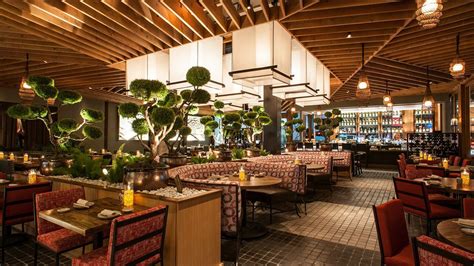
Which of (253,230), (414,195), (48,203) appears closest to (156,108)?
(48,203)

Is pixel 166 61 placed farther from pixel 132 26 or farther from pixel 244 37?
pixel 244 37

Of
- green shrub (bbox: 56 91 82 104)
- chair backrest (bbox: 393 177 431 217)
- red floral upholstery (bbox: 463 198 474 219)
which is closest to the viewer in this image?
red floral upholstery (bbox: 463 198 474 219)

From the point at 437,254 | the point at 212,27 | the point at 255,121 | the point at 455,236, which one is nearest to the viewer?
the point at 437,254

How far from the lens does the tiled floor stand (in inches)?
132

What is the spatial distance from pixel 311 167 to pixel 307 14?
3.02m

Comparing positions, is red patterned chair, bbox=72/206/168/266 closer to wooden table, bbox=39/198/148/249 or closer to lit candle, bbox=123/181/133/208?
wooden table, bbox=39/198/148/249

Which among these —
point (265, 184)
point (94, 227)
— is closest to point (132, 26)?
point (265, 184)

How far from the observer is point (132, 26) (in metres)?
5.20

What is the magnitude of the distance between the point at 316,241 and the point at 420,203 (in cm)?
144

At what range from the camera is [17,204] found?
332 centimetres

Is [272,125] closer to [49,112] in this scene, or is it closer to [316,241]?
[316,241]

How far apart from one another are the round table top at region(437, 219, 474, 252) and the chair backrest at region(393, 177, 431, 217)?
146 centimetres

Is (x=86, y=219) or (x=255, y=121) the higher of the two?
(x=255, y=121)

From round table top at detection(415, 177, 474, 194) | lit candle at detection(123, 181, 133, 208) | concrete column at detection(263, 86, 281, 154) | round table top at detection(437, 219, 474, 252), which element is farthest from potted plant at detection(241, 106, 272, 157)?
round table top at detection(437, 219, 474, 252)
